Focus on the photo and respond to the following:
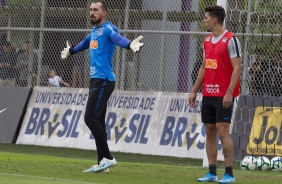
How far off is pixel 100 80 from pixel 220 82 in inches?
74.3

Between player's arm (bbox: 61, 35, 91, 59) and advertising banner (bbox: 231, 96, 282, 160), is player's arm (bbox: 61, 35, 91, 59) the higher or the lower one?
the higher one

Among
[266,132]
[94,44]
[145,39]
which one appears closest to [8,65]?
[145,39]

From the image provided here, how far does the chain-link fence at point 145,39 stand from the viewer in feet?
58.6

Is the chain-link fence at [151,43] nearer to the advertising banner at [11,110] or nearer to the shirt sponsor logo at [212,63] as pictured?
the advertising banner at [11,110]

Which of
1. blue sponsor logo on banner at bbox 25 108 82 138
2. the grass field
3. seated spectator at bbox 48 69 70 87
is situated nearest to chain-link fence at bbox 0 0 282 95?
seated spectator at bbox 48 69 70 87

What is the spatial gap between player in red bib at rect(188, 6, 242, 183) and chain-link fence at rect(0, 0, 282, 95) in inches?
222

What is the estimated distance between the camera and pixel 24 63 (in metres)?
21.9

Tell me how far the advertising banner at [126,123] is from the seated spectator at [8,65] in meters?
1.11

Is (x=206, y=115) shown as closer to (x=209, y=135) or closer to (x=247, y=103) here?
(x=209, y=135)

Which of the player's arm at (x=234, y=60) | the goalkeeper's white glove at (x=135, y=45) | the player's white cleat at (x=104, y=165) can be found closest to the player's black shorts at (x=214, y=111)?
the player's arm at (x=234, y=60)

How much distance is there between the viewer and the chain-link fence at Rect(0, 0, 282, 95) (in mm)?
17859

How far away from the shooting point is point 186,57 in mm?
19641

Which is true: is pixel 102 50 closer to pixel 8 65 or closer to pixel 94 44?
pixel 94 44

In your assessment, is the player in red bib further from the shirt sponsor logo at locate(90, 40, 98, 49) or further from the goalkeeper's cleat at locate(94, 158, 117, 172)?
the shirt sponsor logo at locate(90, 40, 98, 49)
